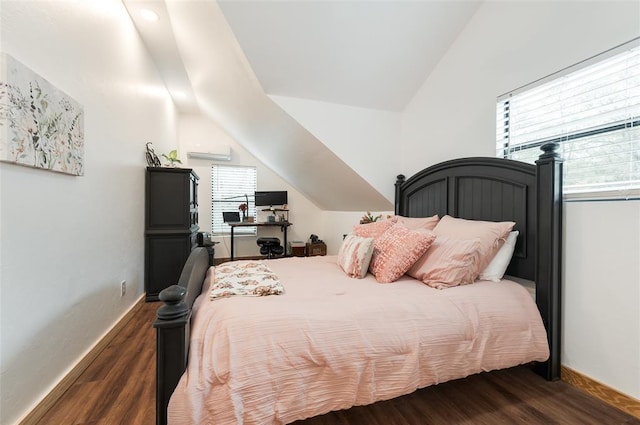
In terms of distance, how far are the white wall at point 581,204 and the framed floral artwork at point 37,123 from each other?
296 centimetres

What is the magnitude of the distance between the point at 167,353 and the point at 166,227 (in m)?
2.56

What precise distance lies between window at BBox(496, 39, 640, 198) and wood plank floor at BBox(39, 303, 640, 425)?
1186 millimetres

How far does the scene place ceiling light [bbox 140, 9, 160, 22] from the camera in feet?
8.57

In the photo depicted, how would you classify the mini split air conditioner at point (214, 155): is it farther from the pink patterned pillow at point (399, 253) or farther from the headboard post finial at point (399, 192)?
the pink patterned pillow at point (399, 253)

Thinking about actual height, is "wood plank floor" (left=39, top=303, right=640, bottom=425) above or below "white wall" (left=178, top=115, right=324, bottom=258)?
below

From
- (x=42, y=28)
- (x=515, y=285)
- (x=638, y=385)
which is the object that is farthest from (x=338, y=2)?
(x=638, y=385)

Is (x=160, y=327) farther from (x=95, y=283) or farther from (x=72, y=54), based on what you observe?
(x=72, y=54)

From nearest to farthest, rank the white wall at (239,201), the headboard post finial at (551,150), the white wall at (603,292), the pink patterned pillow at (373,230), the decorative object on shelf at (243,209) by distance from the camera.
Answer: the white wall at (603,292) → the headboard post finial at (551,150) → the pink patterned pillow at (373,230) → the white wall at (239,201) → the decorative object on shelf at (243,209)

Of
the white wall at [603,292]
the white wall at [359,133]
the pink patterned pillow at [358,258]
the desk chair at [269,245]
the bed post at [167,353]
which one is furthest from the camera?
the desk chair at [269,245]

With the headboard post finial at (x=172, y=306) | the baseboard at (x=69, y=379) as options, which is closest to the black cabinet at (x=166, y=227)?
the baseboard at (x=69, y=379)

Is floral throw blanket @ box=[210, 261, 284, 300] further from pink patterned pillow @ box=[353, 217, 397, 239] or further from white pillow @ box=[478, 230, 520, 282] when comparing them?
white pillow @ box=[478, 230, 520, 282]

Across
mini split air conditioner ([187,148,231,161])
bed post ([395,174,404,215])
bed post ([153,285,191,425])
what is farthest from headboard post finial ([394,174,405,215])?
mini split air conditioner ([187,148,231,161])

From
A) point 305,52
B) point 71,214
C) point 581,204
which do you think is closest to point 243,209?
point 305,52

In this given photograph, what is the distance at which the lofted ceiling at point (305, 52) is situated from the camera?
221cm
